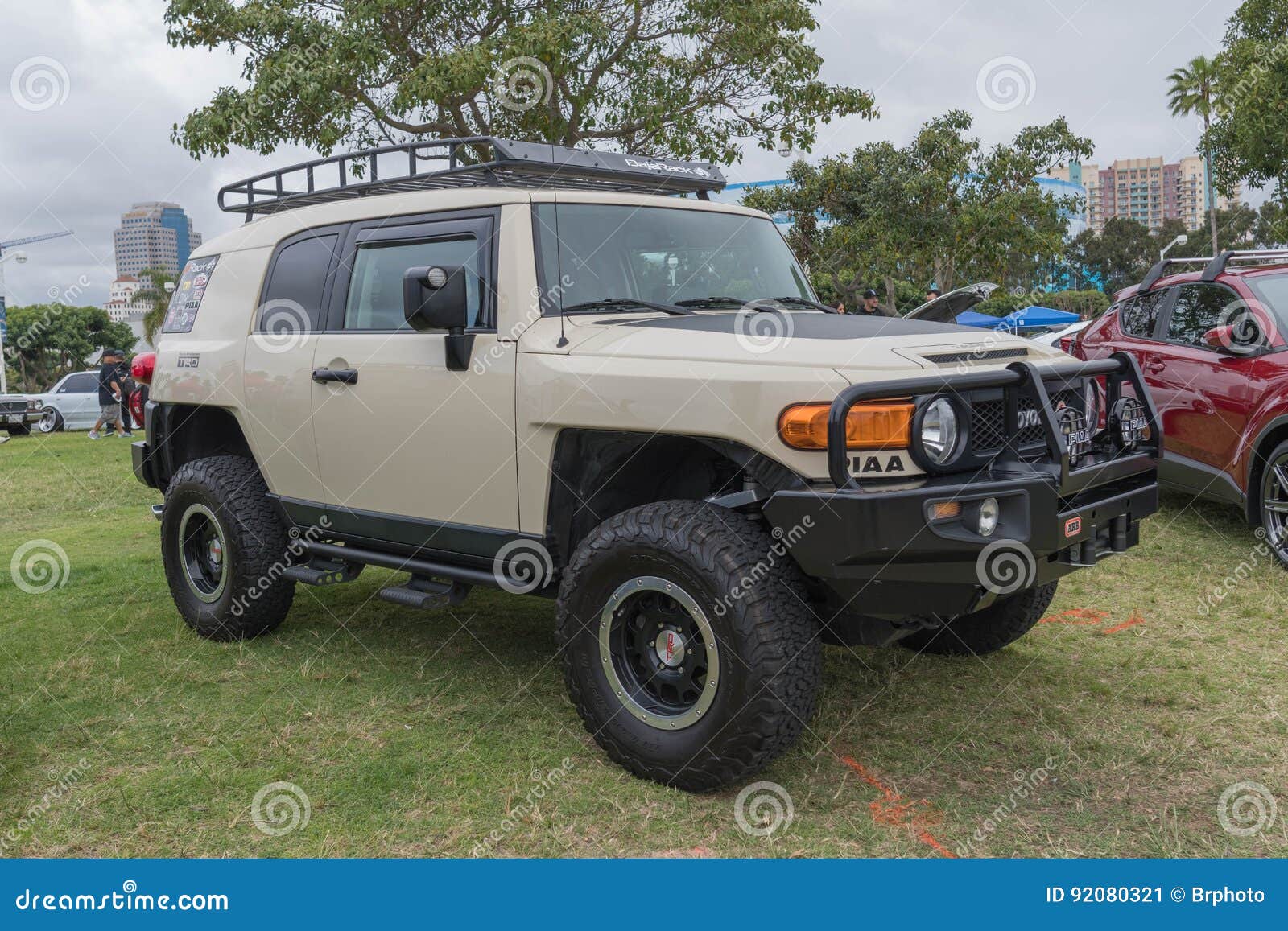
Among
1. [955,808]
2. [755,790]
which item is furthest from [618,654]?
[955,808]

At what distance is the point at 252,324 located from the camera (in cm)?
553

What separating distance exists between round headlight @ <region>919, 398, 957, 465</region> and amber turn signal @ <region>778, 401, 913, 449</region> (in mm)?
95

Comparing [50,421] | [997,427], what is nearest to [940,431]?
[997,427]

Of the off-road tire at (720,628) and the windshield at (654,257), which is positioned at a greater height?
the windshield at (654,257)

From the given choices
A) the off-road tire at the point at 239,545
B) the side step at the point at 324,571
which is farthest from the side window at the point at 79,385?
the side step at the point at 324,571

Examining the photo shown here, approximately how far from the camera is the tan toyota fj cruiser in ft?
11.3

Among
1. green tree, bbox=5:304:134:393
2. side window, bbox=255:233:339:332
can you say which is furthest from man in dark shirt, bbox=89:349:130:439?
green tree, bbox=5:304:134:393

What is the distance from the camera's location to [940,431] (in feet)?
11.4

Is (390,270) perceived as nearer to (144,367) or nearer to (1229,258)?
(144,367)

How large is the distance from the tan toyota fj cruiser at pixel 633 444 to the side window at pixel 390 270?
1cm

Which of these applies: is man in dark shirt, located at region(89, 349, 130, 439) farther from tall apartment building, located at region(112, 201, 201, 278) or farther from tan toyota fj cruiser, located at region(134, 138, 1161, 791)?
tan toyota fj cruiser, located at region(134, 138, 1161, 791)

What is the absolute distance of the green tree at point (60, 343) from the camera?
2285 inches

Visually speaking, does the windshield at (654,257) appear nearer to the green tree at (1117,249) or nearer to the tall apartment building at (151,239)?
the tall apartment building at (151,239)

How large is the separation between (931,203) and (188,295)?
18.7m
